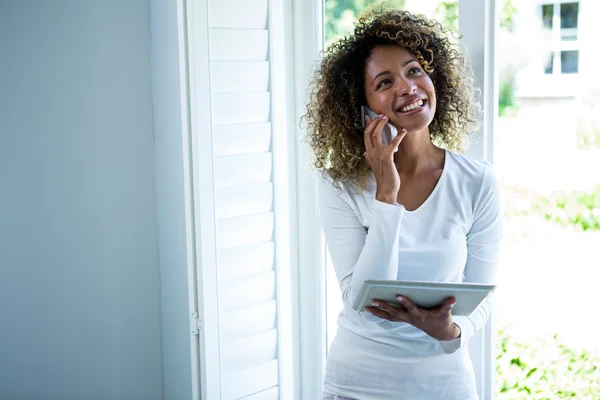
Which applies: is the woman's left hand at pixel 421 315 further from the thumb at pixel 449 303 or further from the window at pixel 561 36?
the window at pixel 561 36

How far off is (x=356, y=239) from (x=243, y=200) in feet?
2.12

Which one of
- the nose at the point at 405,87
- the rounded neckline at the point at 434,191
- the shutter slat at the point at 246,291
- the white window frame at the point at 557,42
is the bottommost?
the shutter slat at the point at 246,291

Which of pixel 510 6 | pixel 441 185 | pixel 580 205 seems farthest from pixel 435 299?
pixel 510 6

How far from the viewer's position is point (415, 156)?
1.79 m

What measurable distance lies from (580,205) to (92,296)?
1.47 metres

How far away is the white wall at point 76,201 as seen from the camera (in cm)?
238

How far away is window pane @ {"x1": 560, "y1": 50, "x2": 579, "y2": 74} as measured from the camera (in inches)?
73.9

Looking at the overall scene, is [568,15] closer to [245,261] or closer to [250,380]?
[245,261]

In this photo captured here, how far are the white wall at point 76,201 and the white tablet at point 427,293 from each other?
46.1 inches

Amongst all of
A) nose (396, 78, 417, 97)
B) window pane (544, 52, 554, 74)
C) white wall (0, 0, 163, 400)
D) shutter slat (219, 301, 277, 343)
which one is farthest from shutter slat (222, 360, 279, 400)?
window pane (544, 52, 554, 74)

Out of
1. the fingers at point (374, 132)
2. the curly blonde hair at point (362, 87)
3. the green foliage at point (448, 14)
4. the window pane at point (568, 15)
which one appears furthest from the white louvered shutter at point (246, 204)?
the window pane at point (568, 15)

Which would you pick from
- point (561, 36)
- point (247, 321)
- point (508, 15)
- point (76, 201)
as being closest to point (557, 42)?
point (561, 36)

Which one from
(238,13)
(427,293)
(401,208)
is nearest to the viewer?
(427,293)

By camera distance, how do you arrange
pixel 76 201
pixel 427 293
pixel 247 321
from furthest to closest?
1. pixel 76 201
2. pixel 247 321
3. pixel 427 293
